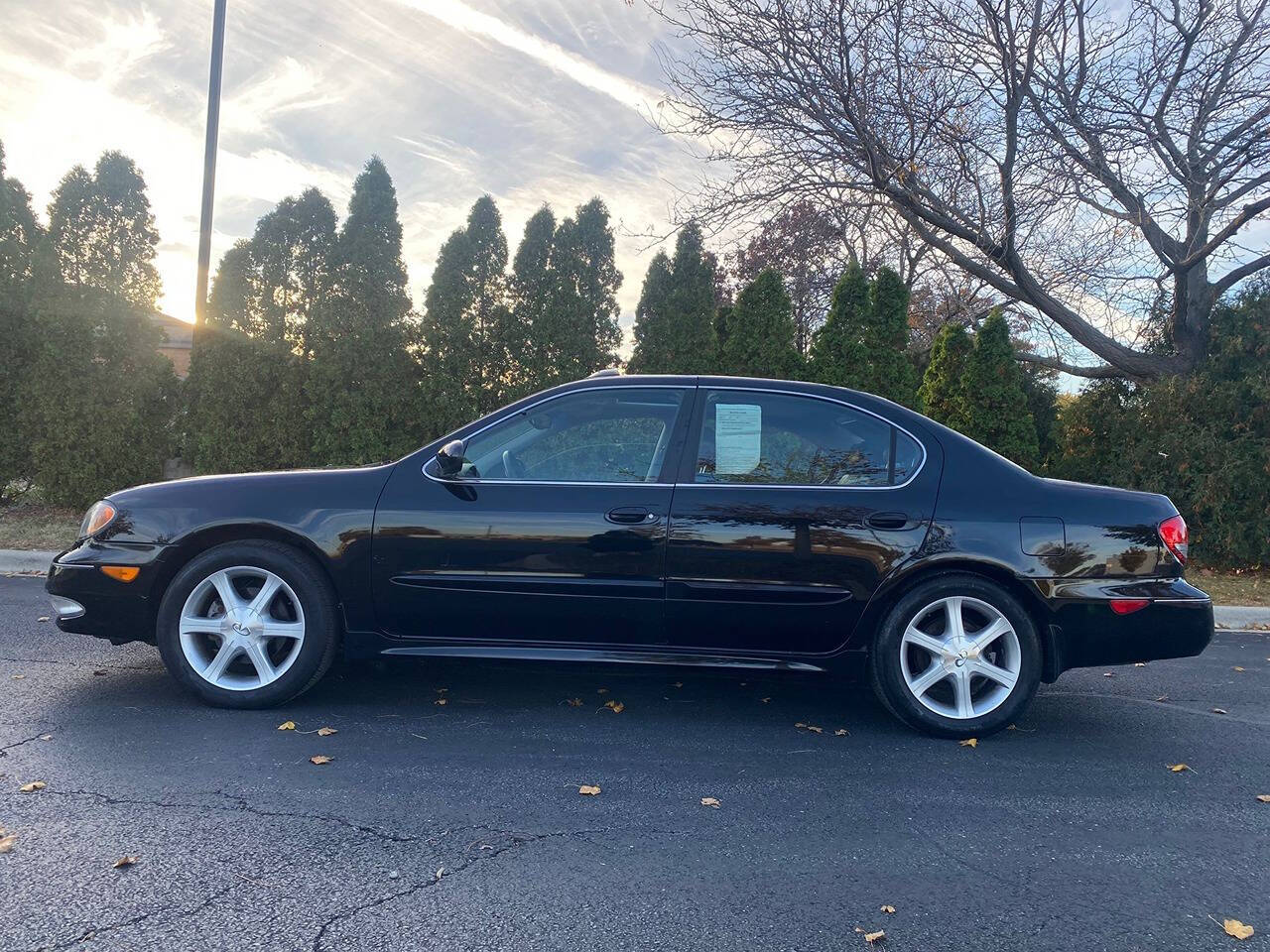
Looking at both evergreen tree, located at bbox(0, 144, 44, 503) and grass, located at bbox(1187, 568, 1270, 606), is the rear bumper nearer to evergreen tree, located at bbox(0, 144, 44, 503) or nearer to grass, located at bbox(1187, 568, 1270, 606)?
grass, located at bbox(1187, 568, 1270, 606)

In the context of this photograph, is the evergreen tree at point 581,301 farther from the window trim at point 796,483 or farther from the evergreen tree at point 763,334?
the window trim at point 796,483

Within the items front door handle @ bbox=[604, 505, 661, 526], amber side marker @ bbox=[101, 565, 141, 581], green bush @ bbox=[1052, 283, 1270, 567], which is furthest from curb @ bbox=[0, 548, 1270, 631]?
front door handle @ bbox=[604, 505, 661, 526]

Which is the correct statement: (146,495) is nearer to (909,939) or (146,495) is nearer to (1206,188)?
(909,939)

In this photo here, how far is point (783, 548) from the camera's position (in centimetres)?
411

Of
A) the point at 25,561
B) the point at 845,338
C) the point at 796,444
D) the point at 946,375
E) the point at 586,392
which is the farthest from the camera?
the point at 946,375

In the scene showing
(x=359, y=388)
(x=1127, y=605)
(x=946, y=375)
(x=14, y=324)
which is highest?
(x=14, y=324)

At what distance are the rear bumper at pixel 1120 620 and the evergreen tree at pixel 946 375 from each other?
282 inches

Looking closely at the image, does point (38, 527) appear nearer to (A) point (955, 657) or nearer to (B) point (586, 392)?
(B) point (586, 392)

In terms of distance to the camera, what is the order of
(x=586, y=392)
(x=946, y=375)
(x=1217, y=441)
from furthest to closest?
(x=946, y=375) < (x=1217, y=441) < (x=586, y=392)

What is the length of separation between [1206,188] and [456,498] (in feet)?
34.6

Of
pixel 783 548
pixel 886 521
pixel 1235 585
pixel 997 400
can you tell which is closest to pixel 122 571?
pixel 783 548

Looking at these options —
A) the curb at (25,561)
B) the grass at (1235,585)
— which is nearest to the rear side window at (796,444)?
the grass at (1235,585)

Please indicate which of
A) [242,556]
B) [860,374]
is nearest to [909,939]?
[242,556]

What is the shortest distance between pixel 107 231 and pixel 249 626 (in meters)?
9.17
